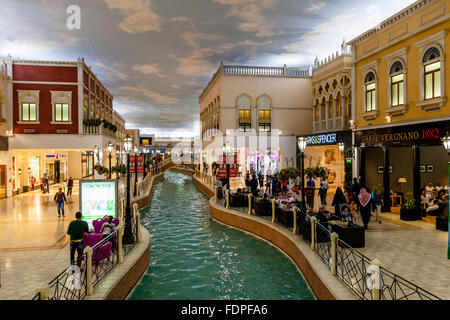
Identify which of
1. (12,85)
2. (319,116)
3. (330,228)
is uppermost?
(12,85)

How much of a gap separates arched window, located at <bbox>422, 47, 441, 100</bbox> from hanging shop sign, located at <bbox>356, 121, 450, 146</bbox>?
1.35 metres

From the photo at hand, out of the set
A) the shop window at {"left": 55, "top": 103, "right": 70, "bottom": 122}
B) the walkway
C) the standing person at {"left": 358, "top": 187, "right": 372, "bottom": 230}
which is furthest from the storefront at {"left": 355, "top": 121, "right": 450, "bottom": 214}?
the shop window at {"left": 55, "top": 103, "right": 70, "bottom": 122}

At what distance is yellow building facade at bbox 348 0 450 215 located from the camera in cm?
1353

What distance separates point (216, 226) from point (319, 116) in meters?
17.1

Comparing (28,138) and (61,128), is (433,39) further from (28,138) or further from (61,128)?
(28,138)

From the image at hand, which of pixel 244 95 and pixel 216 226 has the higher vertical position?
pixel 244 95

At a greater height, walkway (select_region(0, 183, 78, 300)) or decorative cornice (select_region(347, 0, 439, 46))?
decorative cornice (select_region(347, 0, 439, 46))

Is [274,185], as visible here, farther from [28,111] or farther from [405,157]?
[28,111]

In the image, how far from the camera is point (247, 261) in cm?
1048

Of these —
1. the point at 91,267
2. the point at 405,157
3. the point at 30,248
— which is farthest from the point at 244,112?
the point at 91,267

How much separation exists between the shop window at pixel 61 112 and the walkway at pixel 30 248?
8781 mm

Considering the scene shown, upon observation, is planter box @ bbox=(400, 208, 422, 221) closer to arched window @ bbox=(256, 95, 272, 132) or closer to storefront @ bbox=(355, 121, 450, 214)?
storefront @ bbox=(355, 121, 450, 214)

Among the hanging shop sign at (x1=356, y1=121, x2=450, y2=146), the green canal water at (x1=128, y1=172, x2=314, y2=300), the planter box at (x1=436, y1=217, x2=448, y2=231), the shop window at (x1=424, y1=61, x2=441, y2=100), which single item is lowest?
the green canal water at (x1=128, y1=172, x2=314, y2=300)
